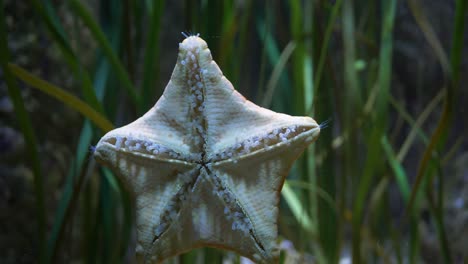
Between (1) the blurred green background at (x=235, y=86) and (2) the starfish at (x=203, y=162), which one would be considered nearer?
(2) the starfish at (x=203, y=162)

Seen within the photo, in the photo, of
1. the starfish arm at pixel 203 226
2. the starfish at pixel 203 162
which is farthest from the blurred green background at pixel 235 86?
the starfish arm at pixel 203 226

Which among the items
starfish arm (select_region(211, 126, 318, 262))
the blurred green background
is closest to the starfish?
starfish arm (select_region(211, 126, 318, 262))

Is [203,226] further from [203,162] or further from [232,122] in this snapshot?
[232,122]

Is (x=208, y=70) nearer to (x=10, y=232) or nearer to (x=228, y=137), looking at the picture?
(x=228, y=137)

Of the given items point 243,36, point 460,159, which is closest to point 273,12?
point 243,36

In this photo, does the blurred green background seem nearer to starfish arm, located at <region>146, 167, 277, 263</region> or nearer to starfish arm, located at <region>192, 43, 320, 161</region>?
starfish arm, located at <region>192, 43, 320, 161</region>

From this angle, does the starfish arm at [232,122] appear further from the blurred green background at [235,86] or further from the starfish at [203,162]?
the blurred green background at [235,86]
